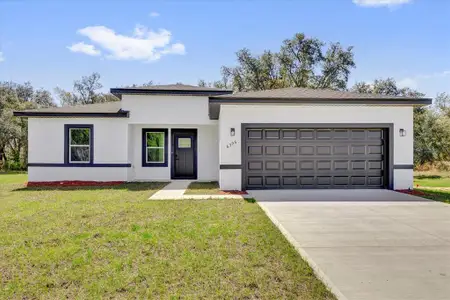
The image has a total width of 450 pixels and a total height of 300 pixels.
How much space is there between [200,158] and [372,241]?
391 inches

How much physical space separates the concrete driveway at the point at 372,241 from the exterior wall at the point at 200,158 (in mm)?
5478

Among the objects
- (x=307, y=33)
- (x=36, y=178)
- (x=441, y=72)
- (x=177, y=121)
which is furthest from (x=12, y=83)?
(x=441, y=72)

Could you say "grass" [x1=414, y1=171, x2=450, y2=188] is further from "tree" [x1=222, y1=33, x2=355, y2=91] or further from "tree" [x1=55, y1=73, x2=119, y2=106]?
"tree" [x1=55, y1=73, x2=119, y2=106]

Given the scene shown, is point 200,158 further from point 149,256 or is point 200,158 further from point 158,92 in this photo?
point 149,256

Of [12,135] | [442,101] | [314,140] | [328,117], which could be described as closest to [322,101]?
[328,117]

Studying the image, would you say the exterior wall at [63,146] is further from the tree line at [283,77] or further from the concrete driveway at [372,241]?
the tree line at [283,77]

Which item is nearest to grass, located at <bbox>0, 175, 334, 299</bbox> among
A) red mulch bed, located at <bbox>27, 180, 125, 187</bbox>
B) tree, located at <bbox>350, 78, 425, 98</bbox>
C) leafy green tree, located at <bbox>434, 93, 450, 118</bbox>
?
red mulch bed, located at <bbox>27, 180, 125, 187</bbox>

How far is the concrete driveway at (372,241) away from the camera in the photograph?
3203 mm

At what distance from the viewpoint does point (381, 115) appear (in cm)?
1039

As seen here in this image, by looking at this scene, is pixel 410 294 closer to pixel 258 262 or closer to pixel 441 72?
pixel 258 262

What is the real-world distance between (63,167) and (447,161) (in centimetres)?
2326

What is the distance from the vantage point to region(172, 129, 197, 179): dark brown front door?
46.3ft

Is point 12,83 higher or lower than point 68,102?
higher

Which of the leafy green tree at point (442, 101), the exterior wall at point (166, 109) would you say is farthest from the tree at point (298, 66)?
the exterior wall at point (166, 109)
